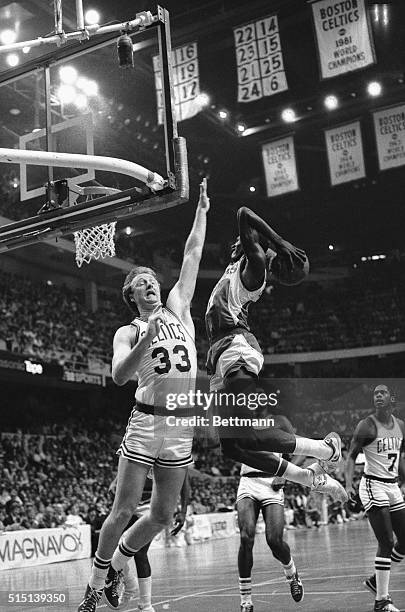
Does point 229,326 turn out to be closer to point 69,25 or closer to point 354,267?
point 69,25

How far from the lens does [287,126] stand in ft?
92.6

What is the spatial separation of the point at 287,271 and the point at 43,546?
1265cm

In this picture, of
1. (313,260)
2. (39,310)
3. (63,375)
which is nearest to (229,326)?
(63,375)

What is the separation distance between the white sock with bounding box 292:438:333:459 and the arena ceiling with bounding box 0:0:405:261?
5668 mm

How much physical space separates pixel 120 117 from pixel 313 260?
3386 centimetres

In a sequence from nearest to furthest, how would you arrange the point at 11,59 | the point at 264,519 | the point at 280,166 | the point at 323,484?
the point at 323,484 → the point at 264,519 → the point at 11,59 → the point at 280,166

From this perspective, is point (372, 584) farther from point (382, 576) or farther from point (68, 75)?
point (68, 75)

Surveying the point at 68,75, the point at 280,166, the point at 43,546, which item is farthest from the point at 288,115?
the point at 68,75

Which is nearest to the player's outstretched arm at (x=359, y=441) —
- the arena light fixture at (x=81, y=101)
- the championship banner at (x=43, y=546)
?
the arena light fixture at (x=81, y=101)

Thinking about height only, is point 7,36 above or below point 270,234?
above

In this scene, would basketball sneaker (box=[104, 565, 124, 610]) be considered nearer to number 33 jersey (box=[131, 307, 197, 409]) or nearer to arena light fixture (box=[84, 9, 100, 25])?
number 33 jersey (box=[131, 307, 197, 409])

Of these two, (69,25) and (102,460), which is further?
(102,460)

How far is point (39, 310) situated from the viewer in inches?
1125

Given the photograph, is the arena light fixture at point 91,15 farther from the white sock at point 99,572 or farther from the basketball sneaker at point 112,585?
the white sock at point 99,572
